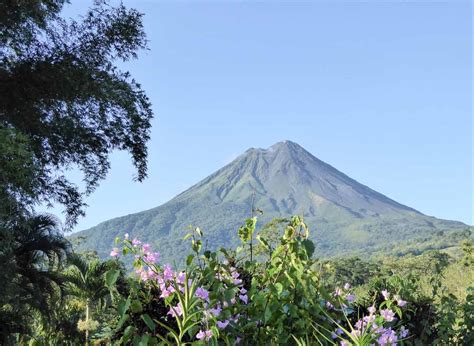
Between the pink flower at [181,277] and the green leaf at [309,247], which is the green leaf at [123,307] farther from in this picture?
the green leaf at [309,247]

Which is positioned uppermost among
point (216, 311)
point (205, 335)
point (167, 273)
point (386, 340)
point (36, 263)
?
point (36, 263)

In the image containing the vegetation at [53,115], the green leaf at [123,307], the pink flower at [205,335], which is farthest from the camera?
the vegetation at [53,115]

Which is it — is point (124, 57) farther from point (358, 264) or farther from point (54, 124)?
point (358, 264)

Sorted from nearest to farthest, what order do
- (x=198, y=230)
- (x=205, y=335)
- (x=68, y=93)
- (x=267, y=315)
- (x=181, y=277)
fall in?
(x=205, y=335)
(x=267, y=315)
(x=181, y=277)
(x=198, y=230)
(x=68, y=93)

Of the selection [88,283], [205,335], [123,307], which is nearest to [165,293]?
[123,307]

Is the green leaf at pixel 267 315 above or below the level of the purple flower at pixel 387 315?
above

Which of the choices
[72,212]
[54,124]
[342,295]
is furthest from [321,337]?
[72,212]

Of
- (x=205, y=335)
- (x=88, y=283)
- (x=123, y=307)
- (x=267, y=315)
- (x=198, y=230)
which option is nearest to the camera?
(x=205, y=335)

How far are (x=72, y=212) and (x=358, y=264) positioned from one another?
46666mm

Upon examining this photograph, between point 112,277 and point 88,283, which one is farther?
point 88,283

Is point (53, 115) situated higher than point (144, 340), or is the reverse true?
point (53, 115)

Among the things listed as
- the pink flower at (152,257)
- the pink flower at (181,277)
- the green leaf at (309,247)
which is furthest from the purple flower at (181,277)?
the green leaf at (309,247)

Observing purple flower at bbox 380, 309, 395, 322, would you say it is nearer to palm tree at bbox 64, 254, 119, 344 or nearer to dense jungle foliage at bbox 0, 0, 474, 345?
dense jungle foliage at bbox 0, 0, 474, 345

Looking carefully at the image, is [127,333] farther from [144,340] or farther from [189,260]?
[189,260]
